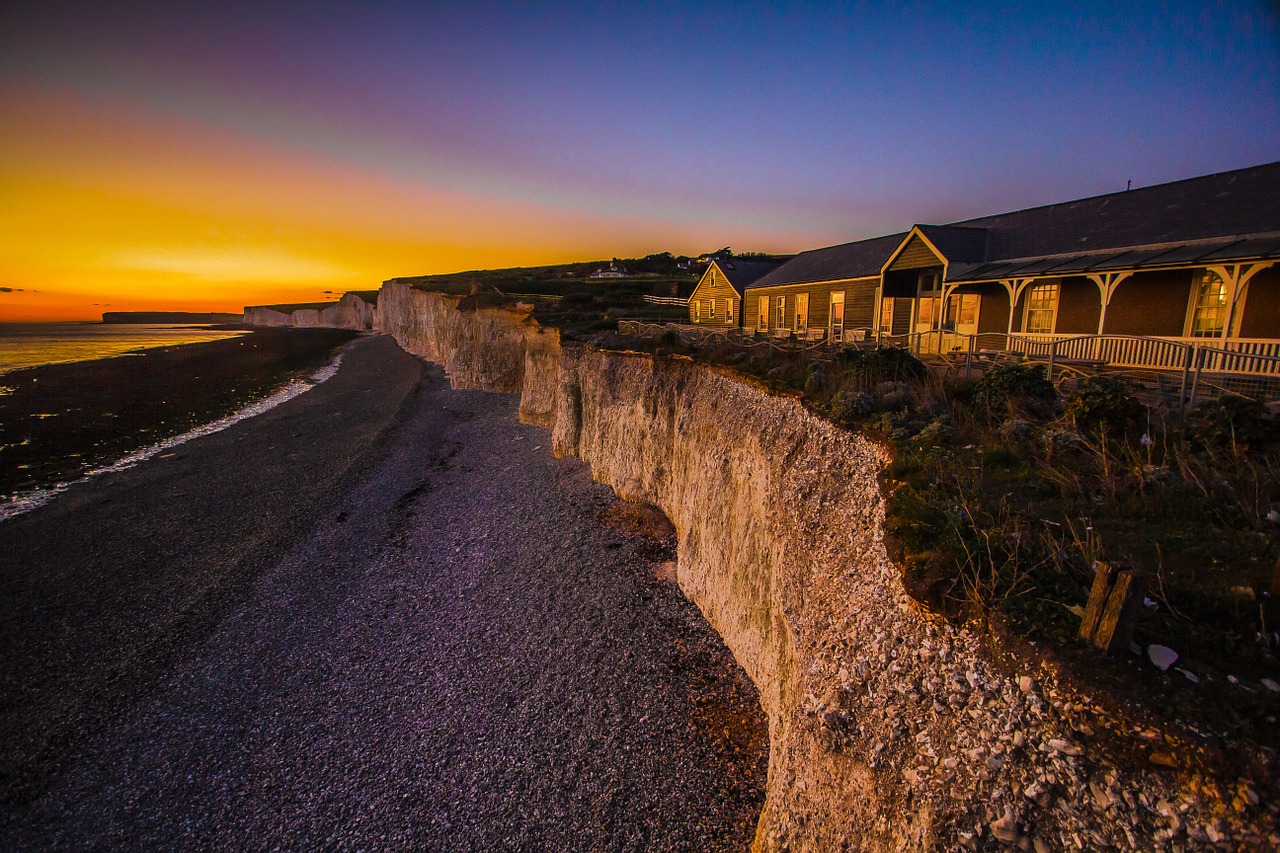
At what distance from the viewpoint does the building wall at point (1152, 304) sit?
14367mm

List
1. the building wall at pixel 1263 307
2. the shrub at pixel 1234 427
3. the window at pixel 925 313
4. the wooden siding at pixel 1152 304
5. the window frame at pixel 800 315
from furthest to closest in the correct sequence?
the window frame at pixel 800 315, the window at pixel 925 313, the wooden siding at pixel 1152 304, the building wall at pixel 1263 307, the shrub at pixel 1234 427

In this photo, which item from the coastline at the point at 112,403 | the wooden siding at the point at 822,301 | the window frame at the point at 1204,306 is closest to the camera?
the window frame at the point at 1204,306

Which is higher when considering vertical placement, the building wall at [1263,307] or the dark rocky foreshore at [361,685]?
the building wall at [1263,307]

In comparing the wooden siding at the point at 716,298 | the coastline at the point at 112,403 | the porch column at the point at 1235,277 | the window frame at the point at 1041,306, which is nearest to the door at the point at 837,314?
the window frame at the point at 1041,306

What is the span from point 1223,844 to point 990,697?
1154 millimetres

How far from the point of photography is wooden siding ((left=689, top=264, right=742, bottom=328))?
117 feet

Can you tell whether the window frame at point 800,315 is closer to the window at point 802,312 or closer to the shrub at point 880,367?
the window at point 802,312

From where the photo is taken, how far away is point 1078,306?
54.5ft

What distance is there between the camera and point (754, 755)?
7.24 m

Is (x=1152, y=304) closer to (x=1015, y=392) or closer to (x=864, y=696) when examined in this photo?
(x=1015, y=392)

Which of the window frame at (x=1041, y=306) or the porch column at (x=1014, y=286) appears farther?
the window frame at (x=1041, y=306)

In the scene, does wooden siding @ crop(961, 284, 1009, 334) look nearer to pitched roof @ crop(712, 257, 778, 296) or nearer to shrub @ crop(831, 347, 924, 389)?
shrub @ crop(831, 347, 924, 389)

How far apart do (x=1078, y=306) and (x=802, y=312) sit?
44.7 ft

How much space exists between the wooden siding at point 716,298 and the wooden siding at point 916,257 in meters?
14.2
